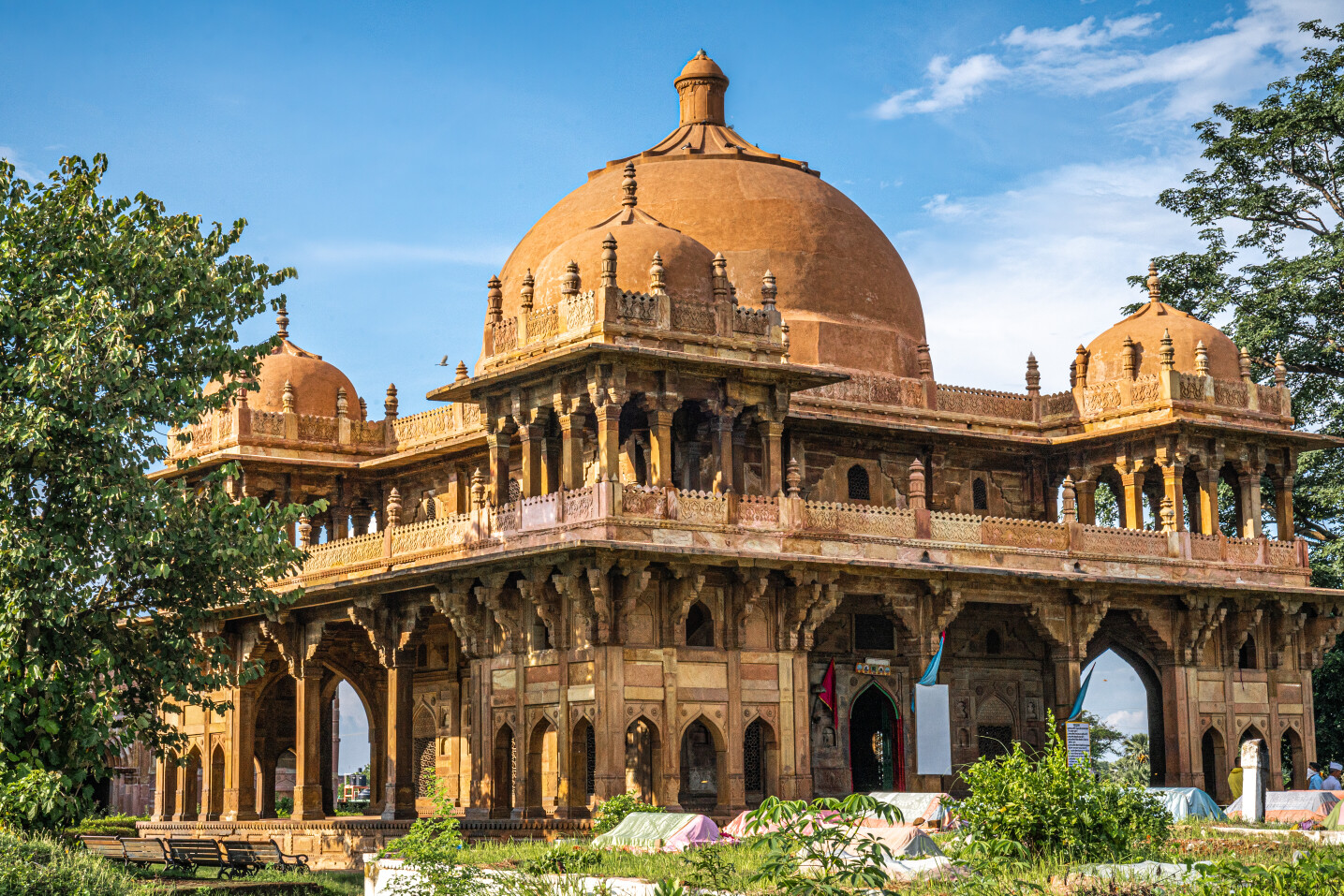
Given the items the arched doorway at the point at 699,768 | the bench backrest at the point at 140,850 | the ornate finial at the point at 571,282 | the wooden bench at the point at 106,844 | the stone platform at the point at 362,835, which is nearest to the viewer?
the bench backrest at the point at 140,850

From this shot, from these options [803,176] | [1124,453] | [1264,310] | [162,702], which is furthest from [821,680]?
[1264,310]

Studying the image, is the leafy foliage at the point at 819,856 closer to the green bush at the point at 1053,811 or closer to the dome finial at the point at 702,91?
the green bush at the point at 1053,811

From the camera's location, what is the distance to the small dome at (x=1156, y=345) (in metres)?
35.2

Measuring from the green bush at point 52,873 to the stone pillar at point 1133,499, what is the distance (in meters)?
21.2

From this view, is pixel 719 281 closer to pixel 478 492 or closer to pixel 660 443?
pixel 660 443

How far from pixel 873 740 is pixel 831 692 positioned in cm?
242

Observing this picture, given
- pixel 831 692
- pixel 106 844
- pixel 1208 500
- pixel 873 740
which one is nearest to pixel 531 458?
pixel 831 692

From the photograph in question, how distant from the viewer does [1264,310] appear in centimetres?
4141

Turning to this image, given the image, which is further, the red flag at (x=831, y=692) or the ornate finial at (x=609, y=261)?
the red flag at (x=831, y=692)

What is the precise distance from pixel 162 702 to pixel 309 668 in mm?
9745

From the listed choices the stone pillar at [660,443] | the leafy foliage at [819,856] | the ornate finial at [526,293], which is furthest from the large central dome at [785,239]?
the leafy foliage at [819,856]

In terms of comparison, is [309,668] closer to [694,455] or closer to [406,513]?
[406,513]

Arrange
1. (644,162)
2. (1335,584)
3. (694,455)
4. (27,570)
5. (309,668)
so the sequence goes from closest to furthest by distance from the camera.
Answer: (27,570) → (694,455) → (309,668) → (644,162) → (1335,584)

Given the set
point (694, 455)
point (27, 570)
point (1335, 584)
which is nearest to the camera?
point (27, 570)
